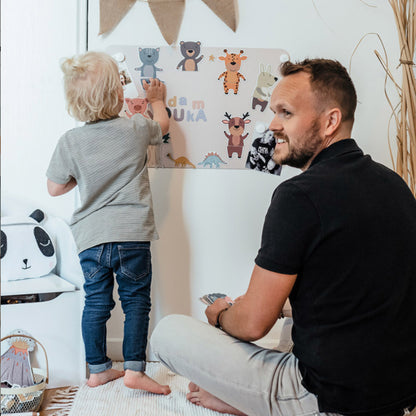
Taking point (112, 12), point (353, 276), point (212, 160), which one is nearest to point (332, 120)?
point (353, 276)

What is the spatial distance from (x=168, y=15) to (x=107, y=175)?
0.56 meters

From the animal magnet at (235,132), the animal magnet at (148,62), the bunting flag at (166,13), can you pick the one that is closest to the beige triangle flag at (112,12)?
the bunting flag at (166,13)

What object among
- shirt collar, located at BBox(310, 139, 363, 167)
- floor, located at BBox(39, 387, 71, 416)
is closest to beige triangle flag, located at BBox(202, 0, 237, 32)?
shirt collar, located at BBox(310, 139, 363, 167)

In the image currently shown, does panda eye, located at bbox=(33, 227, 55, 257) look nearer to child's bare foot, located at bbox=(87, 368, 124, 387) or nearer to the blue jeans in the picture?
the blue jeans

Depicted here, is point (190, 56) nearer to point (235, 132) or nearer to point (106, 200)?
point (235, 132)

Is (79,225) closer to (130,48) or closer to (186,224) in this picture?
(186,224)

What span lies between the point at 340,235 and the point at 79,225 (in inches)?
33.1

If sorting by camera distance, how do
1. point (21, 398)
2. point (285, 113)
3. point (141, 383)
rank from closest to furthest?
point (285, 113)
point (21, 398)
point (141, 383)

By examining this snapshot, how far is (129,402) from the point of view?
1.39 m

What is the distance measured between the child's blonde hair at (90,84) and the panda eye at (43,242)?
1.16ft

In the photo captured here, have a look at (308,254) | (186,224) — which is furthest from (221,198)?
(308,254)

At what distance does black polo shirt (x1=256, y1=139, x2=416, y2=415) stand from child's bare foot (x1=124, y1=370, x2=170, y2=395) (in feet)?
1.98

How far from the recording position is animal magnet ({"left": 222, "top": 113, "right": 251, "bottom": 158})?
5.40 ft

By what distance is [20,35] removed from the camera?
1323 millimetres
